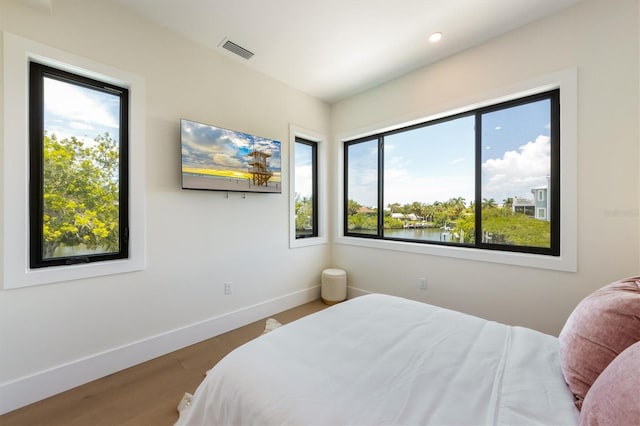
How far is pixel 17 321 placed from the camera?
1593 millimetres

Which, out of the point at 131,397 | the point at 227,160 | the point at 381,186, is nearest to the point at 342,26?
the point at 227,160

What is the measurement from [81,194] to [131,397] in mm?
1496

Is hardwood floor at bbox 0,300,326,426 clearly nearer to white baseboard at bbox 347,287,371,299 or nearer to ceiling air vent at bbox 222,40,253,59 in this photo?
white baseboard at bbox 347,287,371,299

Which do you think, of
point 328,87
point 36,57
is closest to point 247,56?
point 328,87

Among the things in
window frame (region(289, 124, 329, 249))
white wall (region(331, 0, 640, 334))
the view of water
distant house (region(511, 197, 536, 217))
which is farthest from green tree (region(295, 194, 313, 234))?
distant house (region(511, 197, 536, 217))

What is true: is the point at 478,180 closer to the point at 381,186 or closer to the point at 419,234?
the point at 419,234

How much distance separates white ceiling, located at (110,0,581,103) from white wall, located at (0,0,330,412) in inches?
10.3

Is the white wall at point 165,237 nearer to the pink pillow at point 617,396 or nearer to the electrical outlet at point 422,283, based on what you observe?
the electrical outlet at point 422,283

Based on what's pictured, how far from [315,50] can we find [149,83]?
5.11 feet

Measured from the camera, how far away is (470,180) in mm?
2605

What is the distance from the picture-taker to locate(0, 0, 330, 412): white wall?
5.42ft

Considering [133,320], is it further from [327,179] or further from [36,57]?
[327,179]

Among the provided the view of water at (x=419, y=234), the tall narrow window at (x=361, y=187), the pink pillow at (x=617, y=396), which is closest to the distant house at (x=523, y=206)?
the view of water at (x=419, y=234)

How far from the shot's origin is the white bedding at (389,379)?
2.55ft
